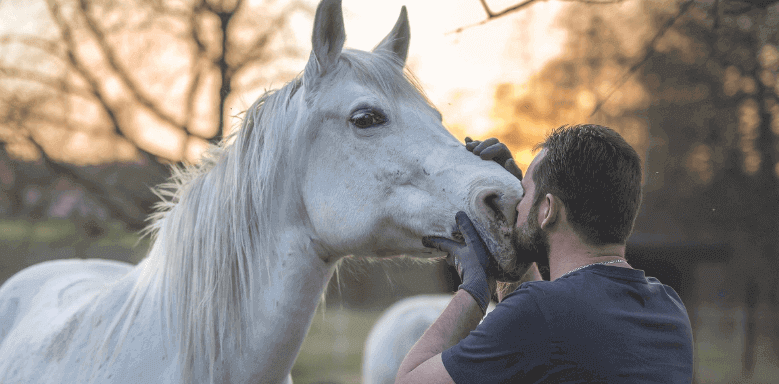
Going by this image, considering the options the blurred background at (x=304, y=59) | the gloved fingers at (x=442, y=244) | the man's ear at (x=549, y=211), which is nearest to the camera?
the man's ear at (x=549, y=211)

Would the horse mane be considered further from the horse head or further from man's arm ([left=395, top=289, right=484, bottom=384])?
man's arm ([left=395, top=289, right=484, bottom=384])

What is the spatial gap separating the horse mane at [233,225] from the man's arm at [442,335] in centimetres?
63

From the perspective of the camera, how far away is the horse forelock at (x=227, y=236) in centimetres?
150

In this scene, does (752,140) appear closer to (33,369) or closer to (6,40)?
(33,369)

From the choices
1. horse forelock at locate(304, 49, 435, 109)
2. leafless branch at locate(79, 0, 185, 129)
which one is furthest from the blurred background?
horse forelock at locate(304, 49, 435, 109)

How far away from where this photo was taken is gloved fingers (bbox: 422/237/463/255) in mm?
1326

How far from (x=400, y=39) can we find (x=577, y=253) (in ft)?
3.77

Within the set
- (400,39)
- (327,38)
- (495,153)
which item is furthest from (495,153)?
(400,39)

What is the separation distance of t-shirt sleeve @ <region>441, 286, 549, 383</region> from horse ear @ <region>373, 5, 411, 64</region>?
3.90 feet

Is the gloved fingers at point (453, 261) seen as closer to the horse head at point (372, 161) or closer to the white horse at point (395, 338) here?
the horse head at point (372, 161)

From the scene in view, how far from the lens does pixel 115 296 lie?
181cm

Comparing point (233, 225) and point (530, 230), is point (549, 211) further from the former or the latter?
point (233, 225)

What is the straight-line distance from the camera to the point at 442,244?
1.36 metres

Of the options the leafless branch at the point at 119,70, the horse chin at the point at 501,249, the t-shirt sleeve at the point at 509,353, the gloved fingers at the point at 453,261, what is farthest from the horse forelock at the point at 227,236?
the leafless branch at the point at 119,70
